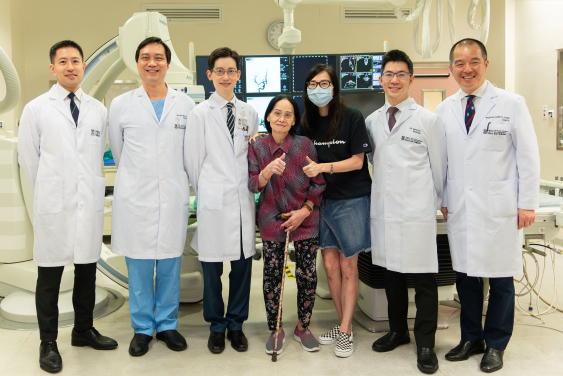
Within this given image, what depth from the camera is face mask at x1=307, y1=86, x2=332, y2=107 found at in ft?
8.31

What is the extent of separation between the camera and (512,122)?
2.36 meters

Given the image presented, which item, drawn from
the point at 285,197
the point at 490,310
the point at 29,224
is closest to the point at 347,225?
the point at 285,197

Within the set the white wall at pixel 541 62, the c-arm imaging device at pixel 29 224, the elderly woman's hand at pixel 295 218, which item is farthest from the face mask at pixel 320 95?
the white wall at pixel 541 62

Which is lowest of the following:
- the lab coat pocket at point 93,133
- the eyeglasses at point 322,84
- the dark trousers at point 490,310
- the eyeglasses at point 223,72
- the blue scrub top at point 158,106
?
the dark trousers at point 490,310

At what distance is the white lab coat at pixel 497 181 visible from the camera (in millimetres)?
2336

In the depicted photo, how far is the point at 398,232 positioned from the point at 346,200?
0.33m

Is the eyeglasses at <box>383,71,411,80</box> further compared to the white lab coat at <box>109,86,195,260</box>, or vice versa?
the white lab coat at <box>109,86,195,260</box>

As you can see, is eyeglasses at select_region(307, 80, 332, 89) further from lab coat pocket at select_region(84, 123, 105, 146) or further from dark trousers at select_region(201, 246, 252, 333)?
lab coat pocket at select_region(84, 123, 105, 146)

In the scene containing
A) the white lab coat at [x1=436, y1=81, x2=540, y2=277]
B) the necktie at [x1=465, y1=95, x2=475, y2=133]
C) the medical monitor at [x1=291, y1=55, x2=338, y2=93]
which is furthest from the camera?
the medical monitor at [x1=291, y1=55, x2=338, y2=93]

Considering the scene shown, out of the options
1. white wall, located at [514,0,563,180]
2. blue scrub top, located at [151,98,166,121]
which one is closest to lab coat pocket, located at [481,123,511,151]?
blue scrub top, located at [151,98,166,121]

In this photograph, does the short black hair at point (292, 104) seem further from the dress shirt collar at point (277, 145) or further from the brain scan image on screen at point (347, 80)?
the brain scan image on screen at point (347, 80)

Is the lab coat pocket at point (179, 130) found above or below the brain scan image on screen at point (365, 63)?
below

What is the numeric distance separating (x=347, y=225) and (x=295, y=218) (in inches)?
11.8

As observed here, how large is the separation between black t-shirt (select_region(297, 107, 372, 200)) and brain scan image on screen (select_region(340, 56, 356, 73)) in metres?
1.85
